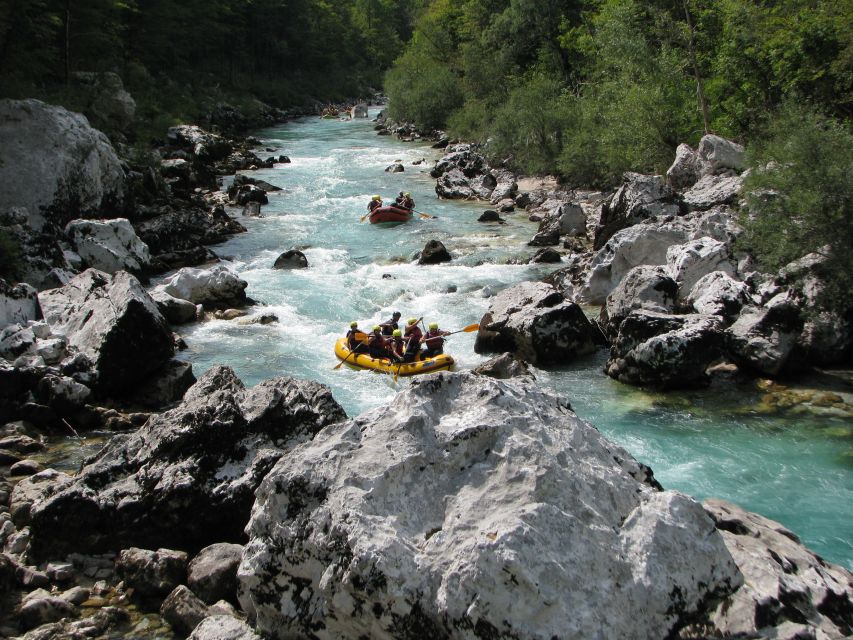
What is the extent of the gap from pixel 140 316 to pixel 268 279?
6752 mm

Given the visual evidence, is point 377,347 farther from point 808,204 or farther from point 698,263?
point 808,204

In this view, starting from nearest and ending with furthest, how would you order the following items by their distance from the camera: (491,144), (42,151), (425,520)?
(425,520) → (42,151) → (491,144)

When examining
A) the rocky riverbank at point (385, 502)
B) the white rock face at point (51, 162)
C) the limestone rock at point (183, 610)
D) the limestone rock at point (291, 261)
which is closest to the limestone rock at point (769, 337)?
the rocky riverbank at point (385, 502)

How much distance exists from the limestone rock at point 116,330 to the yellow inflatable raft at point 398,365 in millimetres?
3018

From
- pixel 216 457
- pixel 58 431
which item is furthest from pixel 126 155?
pixel 216 457

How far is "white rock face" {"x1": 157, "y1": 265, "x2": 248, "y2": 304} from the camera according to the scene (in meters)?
16.1

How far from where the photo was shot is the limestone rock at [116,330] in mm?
11195

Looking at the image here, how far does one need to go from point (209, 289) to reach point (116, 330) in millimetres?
4897

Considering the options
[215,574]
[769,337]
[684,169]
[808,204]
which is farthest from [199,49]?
[215,574]

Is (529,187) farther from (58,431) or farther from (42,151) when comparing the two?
(58,431)

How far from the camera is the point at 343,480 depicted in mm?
5090

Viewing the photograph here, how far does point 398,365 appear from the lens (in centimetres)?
1291

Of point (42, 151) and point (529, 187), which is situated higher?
point (42, 151)

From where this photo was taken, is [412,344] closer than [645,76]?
Yes
